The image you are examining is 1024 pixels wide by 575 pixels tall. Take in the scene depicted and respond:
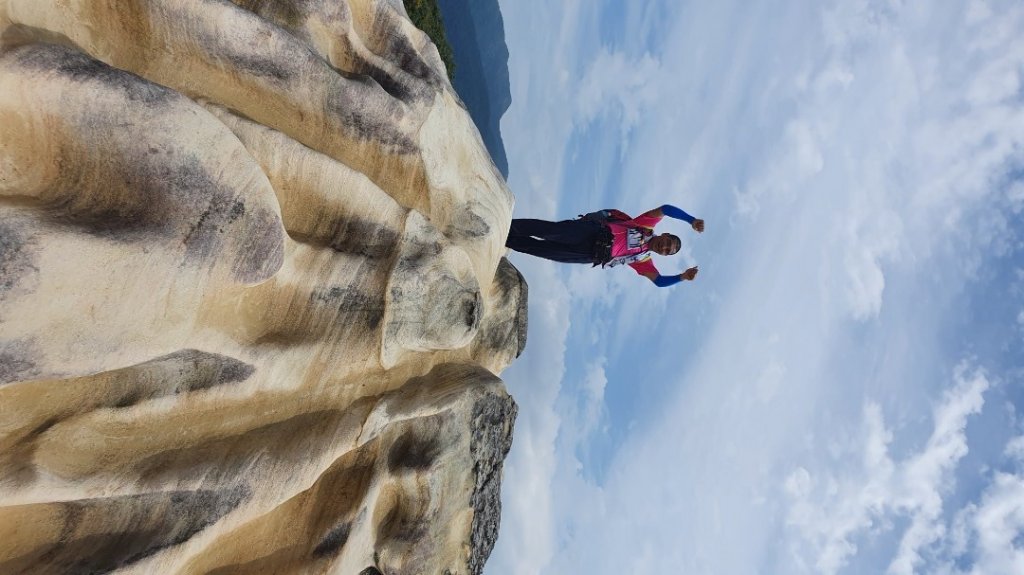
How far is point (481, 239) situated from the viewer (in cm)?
990

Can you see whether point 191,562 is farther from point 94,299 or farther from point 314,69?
point 314,69

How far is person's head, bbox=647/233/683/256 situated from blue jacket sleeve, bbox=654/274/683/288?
2.92ft

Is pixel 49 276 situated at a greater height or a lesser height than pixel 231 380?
greater

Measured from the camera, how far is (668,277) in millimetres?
12102

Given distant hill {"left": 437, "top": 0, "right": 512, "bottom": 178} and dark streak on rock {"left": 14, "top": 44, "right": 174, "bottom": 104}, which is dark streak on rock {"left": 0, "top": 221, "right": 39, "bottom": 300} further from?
distant hill {"left": 437, "top": 0, "right": 512, "bottom": 178}

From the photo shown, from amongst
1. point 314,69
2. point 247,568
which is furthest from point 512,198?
point 247,568

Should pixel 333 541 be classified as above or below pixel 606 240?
below

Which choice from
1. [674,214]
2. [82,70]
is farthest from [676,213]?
[82,70]

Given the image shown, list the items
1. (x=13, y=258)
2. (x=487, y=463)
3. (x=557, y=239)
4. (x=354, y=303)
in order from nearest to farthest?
(x=13, y=258) → (x=354, y=303) → (x=487, y=463) → (x=557, y=239)

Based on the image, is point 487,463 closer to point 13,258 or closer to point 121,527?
point 121,527

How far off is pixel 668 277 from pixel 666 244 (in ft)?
3.90

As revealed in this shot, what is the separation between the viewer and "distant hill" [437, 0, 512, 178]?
11012cm

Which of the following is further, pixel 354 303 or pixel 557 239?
pixel 557 239

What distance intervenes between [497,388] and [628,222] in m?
4.13
